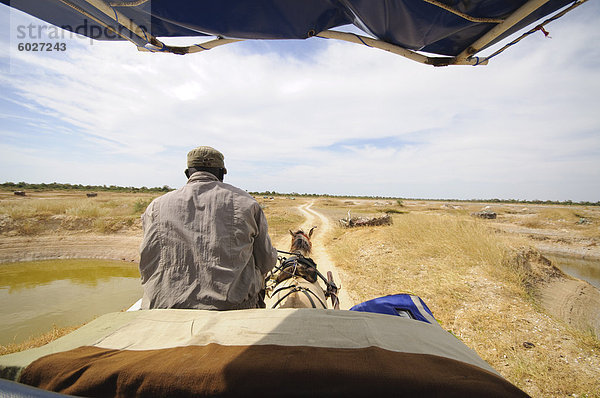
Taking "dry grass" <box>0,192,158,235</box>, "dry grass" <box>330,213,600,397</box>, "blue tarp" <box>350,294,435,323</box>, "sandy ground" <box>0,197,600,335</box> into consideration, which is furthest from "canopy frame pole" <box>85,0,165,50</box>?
"dry grass" <box>0,192,158,235</box>

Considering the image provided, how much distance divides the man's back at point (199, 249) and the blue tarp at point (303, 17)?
1.30 meters

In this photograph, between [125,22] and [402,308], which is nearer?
[125,22]

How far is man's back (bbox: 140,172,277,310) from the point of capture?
1.79 metres

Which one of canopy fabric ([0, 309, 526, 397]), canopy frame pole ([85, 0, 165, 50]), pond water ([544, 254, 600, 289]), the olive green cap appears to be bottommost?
pond water ([544, 254, 600, 289])

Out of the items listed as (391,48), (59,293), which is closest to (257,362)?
(391,48)

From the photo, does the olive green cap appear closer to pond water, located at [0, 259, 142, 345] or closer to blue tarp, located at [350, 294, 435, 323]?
blue tarp, located at [350, 294, 435, 323]

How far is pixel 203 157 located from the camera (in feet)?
7.36

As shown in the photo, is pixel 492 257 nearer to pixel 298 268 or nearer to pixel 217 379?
pixel 298 268

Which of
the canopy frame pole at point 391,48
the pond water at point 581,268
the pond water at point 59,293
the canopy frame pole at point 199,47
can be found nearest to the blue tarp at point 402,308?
the canopy frame pole at point 391,48

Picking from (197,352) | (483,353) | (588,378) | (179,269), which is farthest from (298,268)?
(588,378)

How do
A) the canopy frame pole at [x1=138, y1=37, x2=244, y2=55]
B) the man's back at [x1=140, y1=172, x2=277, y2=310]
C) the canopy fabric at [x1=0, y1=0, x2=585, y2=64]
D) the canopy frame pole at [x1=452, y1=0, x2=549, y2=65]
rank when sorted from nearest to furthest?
the canopy frame pole at [x1=452, y1=0, x2=549, y2=65] → the canopy fabric at [x1=0, y1=0, x2=585, y2=64] → the man's back at [x1=140, y1=172, x2=277, y2=310] → the canopy frame pole at [x1=138, y1=37, x2=244, y2=55]

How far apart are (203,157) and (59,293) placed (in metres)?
12.4

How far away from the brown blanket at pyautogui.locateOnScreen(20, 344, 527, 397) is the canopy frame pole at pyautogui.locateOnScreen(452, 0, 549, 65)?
1991mm

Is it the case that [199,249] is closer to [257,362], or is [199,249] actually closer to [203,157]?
[203,157]
